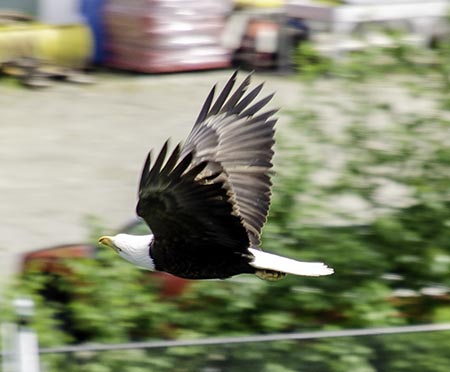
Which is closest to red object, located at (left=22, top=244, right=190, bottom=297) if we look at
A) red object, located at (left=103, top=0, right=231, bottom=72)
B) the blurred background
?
Answer: the blurred background

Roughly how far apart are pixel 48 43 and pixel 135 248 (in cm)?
1134

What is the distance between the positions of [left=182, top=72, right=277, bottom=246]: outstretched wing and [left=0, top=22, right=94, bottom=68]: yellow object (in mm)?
10570

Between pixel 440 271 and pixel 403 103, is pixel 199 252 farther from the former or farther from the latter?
pixel 403 103

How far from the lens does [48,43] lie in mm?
15117

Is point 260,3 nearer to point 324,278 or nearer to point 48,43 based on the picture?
point 48,43

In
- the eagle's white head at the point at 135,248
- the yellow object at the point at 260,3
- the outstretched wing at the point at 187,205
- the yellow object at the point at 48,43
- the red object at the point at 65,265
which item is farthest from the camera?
the yellow object at the point at 260,3

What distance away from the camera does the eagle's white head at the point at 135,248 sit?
13.2ft

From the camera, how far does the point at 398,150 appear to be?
6.23m

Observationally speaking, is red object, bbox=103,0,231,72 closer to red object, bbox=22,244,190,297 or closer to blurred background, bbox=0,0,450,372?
blurred background, bbox=0,0,450,372

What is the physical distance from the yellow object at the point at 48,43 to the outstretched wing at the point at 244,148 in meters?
10.6

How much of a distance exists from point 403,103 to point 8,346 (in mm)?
2221

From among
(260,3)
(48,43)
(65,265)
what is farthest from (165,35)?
(65,265)

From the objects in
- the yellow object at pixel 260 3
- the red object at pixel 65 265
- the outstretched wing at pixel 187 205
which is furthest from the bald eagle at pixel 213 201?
the yellow object at pixel 260 3

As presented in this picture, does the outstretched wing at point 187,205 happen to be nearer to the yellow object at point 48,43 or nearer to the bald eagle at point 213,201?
the bald eagle at point 213,201
